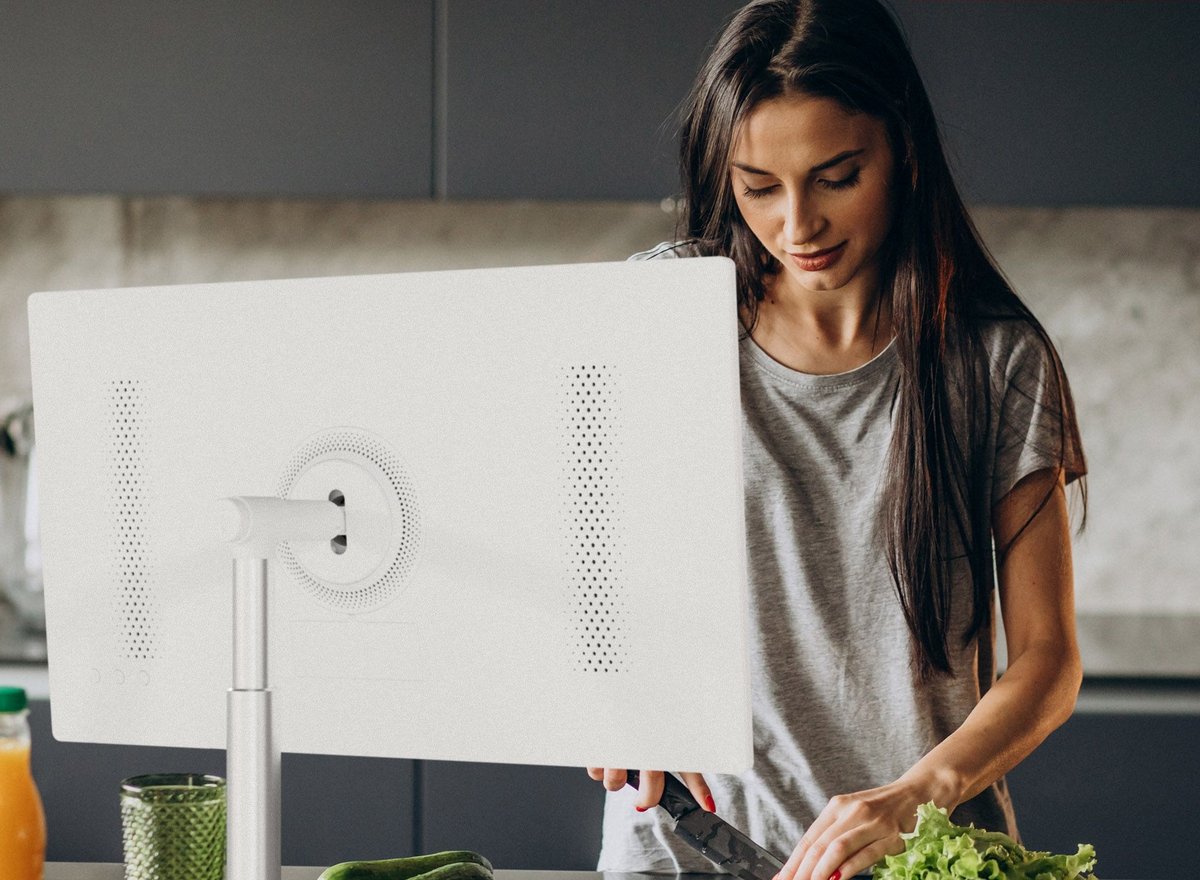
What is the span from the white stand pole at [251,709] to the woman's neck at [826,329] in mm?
738

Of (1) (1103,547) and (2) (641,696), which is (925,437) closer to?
(2) (641,696)

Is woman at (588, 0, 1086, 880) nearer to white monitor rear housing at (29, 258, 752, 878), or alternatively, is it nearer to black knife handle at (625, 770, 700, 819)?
black knife handle at (625, 770, 700, 819)

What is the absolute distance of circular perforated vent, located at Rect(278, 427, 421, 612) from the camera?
2.49 feet

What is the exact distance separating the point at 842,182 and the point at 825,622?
43 centimetres

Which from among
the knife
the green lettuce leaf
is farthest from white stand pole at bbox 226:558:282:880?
the green lettuce leaf

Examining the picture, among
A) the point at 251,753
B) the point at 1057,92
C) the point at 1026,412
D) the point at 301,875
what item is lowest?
the point at 301,875

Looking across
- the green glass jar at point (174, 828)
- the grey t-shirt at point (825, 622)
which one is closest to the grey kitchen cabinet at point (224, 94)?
the grey t-shirt at point (825, 622)

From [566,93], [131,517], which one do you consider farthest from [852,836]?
[566,93]

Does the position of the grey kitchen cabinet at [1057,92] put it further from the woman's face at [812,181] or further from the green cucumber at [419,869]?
the green cucumber at [419,869]

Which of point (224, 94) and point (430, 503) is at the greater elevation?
point (224, 94)

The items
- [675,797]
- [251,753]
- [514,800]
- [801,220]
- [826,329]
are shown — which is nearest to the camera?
[251,753]

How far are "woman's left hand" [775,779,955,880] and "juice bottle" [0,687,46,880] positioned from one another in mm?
496

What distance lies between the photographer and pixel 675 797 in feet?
3.06

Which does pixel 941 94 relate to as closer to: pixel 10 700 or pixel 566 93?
pixel 566 93
